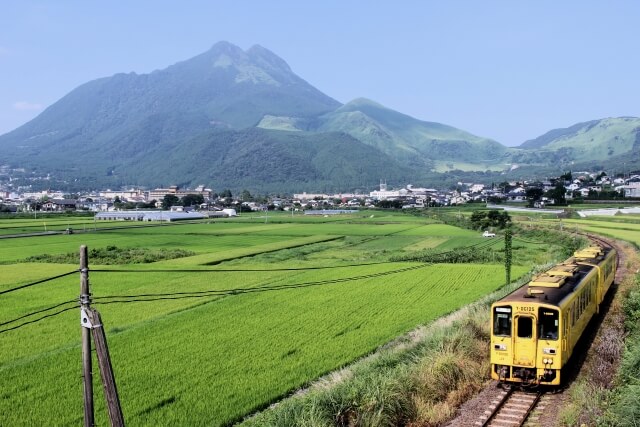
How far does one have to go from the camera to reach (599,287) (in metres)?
20.6

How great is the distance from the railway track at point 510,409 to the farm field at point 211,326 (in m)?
4.16

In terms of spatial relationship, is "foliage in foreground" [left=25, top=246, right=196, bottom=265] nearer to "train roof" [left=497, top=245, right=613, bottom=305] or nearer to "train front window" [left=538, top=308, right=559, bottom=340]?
"train roof" [left=497, top=245, right=613, bottom=305]

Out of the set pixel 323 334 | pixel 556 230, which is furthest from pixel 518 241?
pixel 323 334

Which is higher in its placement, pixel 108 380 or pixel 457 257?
pixel 108 380

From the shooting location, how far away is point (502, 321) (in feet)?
46.8

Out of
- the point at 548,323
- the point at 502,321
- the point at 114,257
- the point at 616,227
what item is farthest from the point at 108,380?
the point at 616,227

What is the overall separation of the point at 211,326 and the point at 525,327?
33.0ft

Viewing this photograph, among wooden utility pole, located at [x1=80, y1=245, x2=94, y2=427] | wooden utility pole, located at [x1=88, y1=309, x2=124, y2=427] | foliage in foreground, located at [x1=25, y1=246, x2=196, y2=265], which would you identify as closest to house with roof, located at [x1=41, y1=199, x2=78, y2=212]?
foliage in foreground, located at [x1=25, y1=246, x2=196, y2=265]

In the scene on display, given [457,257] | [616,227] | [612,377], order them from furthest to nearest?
1. [616,227]
2. [457,257]
3. [612,377]

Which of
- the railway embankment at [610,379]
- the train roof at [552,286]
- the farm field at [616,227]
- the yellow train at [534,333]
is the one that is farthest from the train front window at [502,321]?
the farm field at [616,227]

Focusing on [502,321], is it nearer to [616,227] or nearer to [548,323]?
[548,323]

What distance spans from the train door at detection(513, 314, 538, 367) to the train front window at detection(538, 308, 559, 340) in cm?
17

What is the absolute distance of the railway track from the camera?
39.1ft

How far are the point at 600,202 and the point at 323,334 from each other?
80.4m
